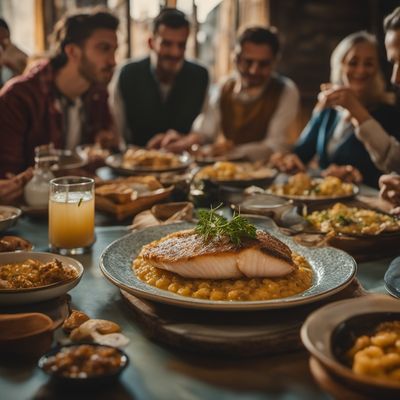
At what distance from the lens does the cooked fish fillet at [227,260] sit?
1611 millimetres

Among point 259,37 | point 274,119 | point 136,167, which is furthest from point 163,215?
point 274,119

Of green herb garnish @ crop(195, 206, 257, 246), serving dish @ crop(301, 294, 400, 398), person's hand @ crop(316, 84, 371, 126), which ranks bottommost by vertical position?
serving dish @ crop(301, 294, 400, 398)

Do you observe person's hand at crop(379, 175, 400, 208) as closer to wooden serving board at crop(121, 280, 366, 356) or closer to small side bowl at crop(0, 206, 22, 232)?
wooden serving board at crop(121, 280, 366, 356)

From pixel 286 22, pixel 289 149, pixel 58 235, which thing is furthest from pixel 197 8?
pixel 58 235

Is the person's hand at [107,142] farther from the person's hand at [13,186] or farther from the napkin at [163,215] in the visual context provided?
the napkin at [163,215]

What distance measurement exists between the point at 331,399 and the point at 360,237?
970 millimetres

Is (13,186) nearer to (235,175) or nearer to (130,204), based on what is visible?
(130,204)

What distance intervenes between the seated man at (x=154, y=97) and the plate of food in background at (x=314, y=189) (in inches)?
113

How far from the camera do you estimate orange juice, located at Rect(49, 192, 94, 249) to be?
214cm

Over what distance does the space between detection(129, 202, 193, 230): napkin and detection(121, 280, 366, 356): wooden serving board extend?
0.83 meters

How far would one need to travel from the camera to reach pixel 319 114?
4715mm

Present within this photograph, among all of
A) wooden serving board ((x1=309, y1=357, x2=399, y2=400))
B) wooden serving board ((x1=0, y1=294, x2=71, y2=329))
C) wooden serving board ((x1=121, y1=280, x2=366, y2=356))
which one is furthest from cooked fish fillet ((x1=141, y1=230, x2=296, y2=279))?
wooden serving board ((x1=309, y1=357, x2=399, y2=400))

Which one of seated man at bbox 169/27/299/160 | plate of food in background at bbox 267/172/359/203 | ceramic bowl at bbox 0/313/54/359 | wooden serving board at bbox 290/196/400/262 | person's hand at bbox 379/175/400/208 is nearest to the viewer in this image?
ceramic bowl at bbox 0/313/54/359

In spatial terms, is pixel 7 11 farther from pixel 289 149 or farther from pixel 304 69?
pixel 304 69
